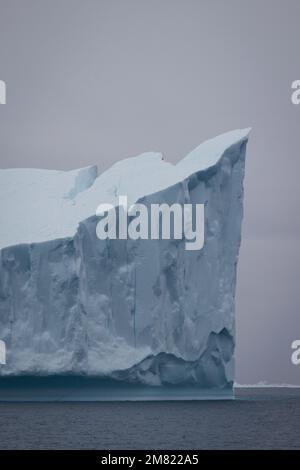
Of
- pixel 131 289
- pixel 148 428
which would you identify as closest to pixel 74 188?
pixel 131 289

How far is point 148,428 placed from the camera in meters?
26.4

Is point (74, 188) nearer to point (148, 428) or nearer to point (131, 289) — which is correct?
point (131, 289)

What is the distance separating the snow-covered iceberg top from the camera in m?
30.4

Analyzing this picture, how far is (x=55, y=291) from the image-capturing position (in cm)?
2944

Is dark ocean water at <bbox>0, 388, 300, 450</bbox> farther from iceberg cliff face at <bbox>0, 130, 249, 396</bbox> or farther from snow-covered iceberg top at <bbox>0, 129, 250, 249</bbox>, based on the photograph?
snow-covered iceberg top at <bbox>0, 129, 250, 249</bbox>

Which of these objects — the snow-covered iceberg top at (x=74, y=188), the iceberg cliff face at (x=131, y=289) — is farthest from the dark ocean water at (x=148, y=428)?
the snow-covered iceberg top at (x=74, y=188)

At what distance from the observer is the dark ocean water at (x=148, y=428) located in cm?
2322

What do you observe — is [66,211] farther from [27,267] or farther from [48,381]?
[48,381]

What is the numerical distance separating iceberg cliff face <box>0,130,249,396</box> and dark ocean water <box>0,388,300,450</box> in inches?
51.9

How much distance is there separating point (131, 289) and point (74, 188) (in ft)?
15.2

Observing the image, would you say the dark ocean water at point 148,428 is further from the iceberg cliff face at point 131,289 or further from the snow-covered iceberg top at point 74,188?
the snow-covered iceberg top at point 74,188

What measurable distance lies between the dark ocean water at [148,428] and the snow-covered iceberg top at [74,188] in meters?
4.91
